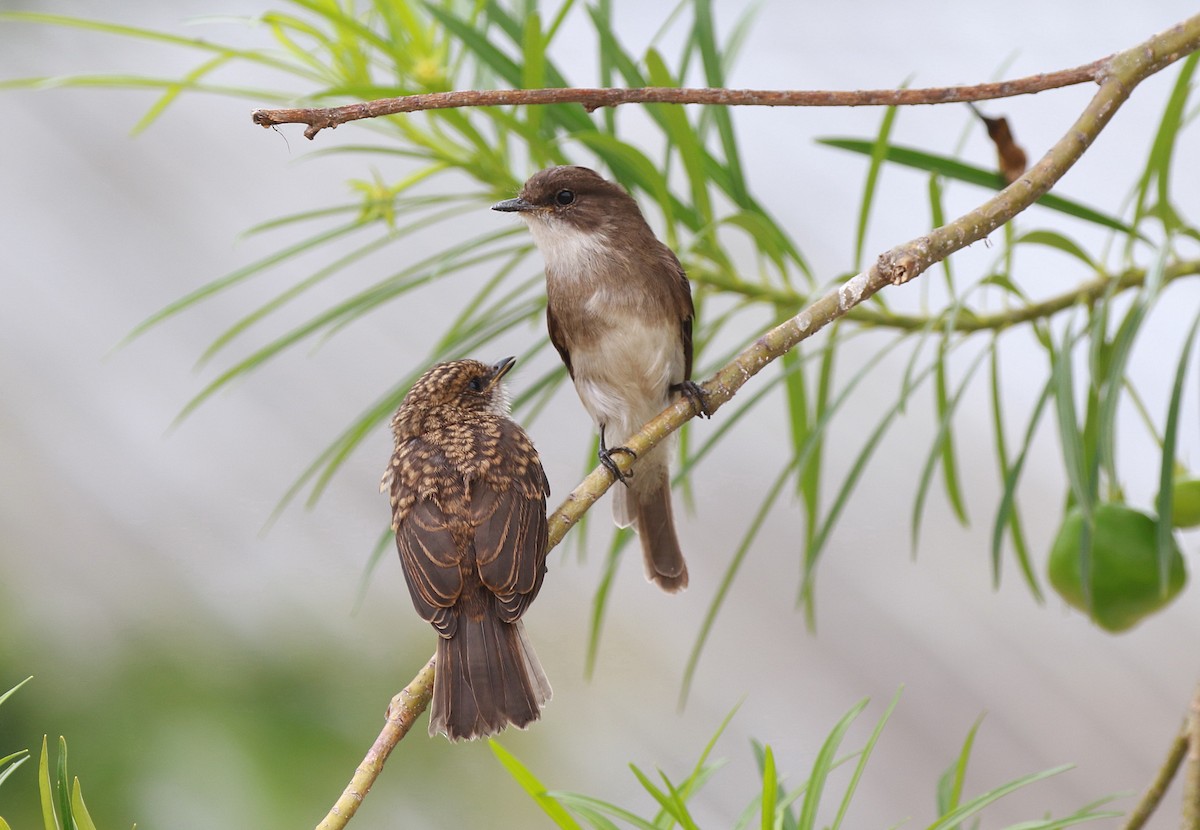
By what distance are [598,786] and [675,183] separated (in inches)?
57.0

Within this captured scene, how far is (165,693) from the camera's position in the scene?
2668mm

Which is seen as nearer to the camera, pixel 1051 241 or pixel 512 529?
pixel 512 529

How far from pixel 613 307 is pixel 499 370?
29 centimetres

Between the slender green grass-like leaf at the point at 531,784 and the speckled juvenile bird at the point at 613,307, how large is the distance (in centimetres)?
72

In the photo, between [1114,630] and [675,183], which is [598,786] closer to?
[675,183]

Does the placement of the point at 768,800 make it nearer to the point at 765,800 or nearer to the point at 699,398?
the point at 765,800

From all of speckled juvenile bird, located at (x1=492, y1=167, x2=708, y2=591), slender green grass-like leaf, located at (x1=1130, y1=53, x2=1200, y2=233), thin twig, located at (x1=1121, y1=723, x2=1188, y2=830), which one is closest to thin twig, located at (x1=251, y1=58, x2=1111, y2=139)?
slender green grass-like leaf, located at (x1=1130, y1=53, x2=1200, y2=233)

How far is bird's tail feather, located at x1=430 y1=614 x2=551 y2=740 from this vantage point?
795 mm

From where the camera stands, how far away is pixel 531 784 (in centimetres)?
64

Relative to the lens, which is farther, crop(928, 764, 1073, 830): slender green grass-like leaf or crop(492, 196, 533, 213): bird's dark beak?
crop(492, 196, 533, 213): bird's dark beak

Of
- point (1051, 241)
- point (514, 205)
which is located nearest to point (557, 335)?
point (514, 205)

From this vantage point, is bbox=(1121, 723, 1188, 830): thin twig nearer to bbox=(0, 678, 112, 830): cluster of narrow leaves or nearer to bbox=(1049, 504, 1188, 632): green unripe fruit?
bbox=(1049, 504, 1188, 632): green unripe fruit

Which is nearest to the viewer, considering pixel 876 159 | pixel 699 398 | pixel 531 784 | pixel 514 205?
pixel 531 784

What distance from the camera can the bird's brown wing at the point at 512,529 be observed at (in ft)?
2.89
